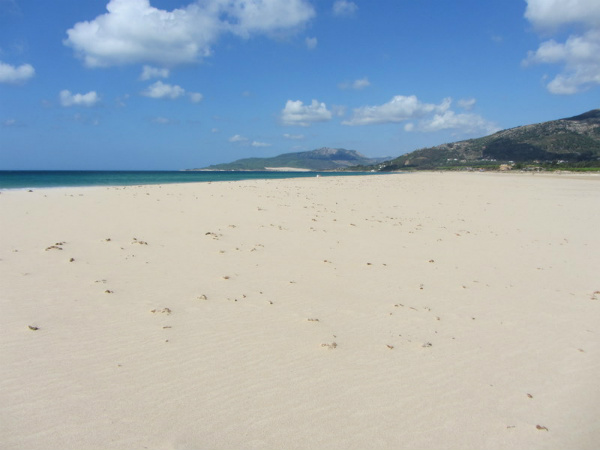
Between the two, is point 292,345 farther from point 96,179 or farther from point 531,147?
point 531,147

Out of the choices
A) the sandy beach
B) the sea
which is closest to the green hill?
the sea

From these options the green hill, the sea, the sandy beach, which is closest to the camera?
the sandy beach

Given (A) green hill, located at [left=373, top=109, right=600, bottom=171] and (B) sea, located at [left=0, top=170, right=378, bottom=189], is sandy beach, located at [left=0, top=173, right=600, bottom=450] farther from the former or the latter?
(A) green hill, located at [left=373, top=109, right=600, bottom=171]

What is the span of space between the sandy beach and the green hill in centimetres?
9017

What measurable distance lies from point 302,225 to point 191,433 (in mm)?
9828

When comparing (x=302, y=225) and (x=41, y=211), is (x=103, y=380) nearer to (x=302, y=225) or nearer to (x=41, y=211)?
(x=302, y=225)

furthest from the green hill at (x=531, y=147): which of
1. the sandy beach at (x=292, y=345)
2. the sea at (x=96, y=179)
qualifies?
the sandy beach at (x=292, y=345)

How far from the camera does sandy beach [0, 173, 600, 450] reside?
340 cm

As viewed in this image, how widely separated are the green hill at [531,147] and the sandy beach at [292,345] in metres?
90.2

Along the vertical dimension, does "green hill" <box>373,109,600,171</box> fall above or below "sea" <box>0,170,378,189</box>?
above

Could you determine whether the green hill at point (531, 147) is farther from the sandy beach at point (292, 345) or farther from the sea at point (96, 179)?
the sandy beach at point (292, 345)

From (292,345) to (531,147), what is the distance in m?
125

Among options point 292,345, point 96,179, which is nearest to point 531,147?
point 96,179

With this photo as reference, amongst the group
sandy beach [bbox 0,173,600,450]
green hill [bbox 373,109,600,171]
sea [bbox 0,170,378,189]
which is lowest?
sandy beach [bbox 0,173,600,450]
